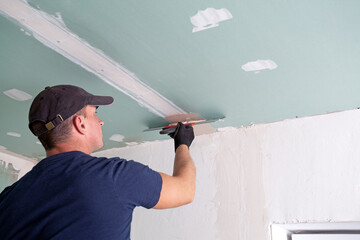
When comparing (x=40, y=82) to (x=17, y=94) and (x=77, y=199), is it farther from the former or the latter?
(x=77, y=199)

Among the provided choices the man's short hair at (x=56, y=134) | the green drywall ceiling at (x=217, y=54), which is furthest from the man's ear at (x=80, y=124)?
the green drywall ceiling at (x=217, y=54)

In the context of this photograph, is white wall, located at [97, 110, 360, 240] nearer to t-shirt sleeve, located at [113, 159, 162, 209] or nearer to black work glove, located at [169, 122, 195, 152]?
black work glove, located at [169, 122, 195, 152]

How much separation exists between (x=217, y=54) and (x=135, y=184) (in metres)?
0.66

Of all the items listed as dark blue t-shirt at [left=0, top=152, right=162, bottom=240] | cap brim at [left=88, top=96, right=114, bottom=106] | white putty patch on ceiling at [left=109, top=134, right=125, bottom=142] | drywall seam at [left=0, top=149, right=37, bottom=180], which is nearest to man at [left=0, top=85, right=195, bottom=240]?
dark blue t-shirt at [left=0, top=152, right=162, bottom=240]

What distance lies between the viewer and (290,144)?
1.87m

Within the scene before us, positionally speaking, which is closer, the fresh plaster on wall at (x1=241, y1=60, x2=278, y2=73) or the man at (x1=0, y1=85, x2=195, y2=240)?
the man at (x1=0, y1=85, x2=195, y2=240)

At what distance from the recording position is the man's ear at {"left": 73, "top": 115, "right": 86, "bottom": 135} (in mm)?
1271

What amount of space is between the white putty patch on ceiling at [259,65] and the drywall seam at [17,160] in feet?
6.61

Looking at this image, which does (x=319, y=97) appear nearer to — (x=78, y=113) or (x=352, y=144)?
(x=352, y=144)

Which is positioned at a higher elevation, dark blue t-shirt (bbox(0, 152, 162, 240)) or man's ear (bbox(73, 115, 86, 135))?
man's ear (bbox(73, 115, 86, 135))

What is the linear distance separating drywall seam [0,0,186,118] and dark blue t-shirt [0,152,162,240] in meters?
0.58

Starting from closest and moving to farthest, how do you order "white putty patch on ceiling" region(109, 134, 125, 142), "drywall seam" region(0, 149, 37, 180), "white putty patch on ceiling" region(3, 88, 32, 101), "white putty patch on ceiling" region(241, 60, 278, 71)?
"white putty patch on ceiling" region(241, 60, 278, 71)
"white putty patch on ceiling" region(3, 88, 32, 101)
"white putty patch on ceiling" region(109, 134, 125, 142)
"drywall seam" region(0, 149, 37, 180)

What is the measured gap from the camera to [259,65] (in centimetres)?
149

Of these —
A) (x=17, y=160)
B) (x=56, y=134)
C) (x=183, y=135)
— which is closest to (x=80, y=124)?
(x=56, y=134)
